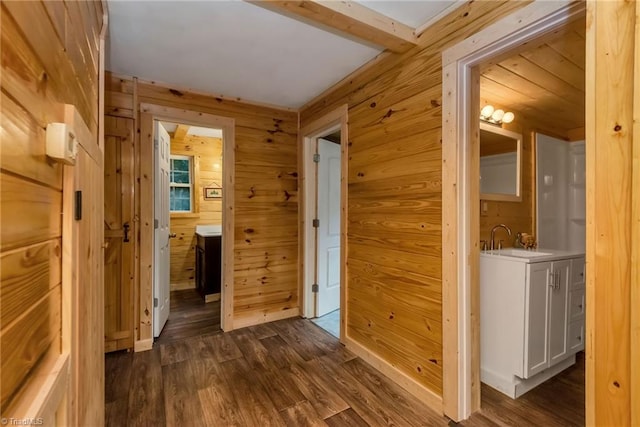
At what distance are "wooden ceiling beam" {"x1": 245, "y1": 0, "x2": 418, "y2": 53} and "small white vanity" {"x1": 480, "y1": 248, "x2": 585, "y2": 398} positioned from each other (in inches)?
62.6

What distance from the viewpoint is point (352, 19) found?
5.19 feet

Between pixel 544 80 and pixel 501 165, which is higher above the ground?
pixel 544 80

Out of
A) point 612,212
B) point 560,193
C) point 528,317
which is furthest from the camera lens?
point 560,193

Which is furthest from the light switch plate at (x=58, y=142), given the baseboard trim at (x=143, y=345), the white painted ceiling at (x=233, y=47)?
the baseboard trim at (x=143, y=345)

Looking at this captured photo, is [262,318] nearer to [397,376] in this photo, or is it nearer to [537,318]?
[397,376]

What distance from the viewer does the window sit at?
14.3ft

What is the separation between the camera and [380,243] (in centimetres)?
212


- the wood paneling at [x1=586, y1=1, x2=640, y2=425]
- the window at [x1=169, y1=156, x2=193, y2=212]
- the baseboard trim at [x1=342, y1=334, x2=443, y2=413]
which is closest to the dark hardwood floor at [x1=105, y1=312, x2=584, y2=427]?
the baseboard trim at [x1=342, y1=334, x2=443, y2=413]

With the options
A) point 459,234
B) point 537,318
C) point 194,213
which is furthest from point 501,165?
point 194,213

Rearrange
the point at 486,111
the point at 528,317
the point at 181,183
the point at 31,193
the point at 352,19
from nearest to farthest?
the point at 31,193 < the point at 352,19 < the point at 528,317 < the point at 486,111 < the point at 181,183

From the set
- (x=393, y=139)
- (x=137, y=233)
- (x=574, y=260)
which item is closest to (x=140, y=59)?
(x=137, y=233)

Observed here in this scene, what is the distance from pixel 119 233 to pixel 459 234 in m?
2.57

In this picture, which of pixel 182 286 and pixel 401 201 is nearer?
pixel 401 201

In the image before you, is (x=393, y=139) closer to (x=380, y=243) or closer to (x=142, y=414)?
(x=380, y=243)
